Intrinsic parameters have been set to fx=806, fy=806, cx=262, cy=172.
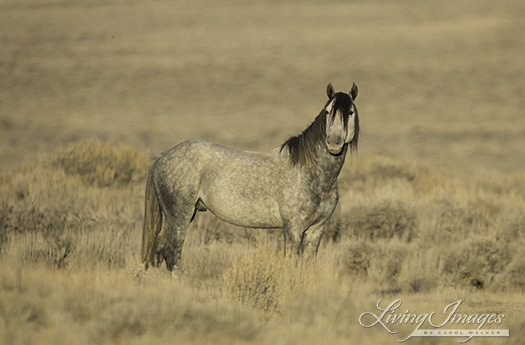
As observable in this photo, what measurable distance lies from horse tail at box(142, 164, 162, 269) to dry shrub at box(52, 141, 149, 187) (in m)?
7.79

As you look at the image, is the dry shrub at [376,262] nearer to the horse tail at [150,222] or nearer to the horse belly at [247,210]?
the horse belly at [247,210]

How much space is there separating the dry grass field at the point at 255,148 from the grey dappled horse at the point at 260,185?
1.20 ft

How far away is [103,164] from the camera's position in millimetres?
17094

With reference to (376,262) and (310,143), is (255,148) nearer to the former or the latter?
(376,262)

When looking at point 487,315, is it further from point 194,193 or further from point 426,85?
point 426,85

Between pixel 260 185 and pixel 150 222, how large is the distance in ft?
4.89

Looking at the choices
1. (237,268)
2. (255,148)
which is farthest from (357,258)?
(255,148)

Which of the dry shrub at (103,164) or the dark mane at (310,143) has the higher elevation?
the dark mane at (310,143)

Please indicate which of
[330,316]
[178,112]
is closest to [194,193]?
[330,316]

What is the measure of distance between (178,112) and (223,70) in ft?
20.2

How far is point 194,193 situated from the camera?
336 inches

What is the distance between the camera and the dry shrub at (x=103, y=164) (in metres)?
16.8

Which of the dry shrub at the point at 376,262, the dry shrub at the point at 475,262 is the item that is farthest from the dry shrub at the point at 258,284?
the dry shrub at the point at 475,262

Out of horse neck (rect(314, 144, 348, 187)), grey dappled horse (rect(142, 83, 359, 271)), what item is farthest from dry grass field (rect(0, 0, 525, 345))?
horse neck (rect(314, 144, 348, 187))
